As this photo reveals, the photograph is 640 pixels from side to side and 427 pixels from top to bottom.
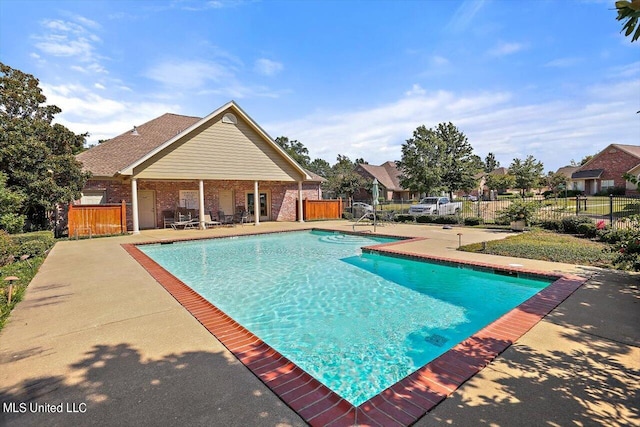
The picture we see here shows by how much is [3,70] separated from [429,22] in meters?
19.1

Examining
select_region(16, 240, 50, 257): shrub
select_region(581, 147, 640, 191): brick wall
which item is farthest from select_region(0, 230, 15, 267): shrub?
select_region(581, 147, 640, 191): brick wall

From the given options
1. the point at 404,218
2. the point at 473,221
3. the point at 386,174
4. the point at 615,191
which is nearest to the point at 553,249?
the point at 473,221

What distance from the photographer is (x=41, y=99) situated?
15156 millimetres

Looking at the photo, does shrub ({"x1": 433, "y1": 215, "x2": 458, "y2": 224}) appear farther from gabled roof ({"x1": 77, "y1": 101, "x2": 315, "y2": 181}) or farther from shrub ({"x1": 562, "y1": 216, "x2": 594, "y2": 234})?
gabled roof ({"x1": 77, "y1": 101, "x2": 315, "y2": 181})

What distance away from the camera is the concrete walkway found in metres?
2.42

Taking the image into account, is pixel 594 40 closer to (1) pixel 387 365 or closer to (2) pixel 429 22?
(2) pixel 429 22

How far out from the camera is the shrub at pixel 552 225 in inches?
524

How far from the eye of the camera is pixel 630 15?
73.6 inches

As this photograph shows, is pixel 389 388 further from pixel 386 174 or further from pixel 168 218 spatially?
pixel 386 174

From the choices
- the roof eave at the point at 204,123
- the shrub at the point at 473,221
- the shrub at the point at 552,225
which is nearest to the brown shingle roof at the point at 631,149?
the shrub at the point at 473,221

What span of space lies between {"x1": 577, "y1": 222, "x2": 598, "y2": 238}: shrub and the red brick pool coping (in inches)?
363

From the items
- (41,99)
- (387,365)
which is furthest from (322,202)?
(387,365)

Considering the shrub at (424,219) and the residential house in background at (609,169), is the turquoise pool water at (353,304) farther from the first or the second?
the residential house in background at (609,169)

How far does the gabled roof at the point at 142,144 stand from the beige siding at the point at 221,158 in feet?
1.15
